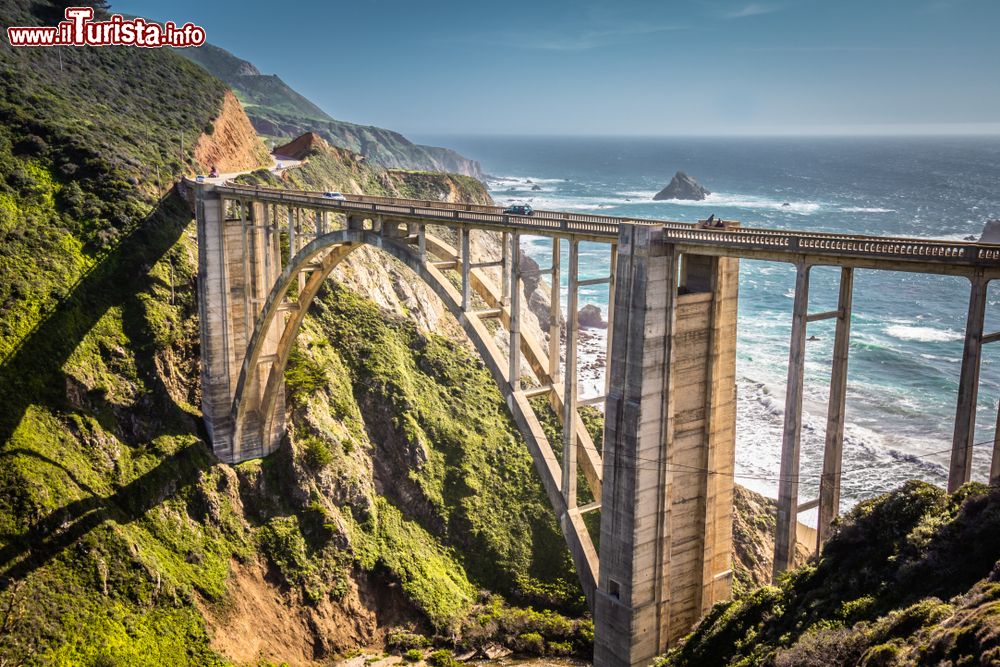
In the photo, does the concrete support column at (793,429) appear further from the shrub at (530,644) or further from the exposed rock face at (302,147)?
the exposed rock face at (302,147)

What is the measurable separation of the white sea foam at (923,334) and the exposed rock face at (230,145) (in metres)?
51.8

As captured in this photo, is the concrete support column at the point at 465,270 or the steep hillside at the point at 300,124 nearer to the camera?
the concrete support column at the point at 465,270

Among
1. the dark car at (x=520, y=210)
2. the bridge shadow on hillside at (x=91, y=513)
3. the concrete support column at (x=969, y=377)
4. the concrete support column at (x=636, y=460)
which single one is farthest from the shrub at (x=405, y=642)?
the concrete support column at (x=969, y=377)

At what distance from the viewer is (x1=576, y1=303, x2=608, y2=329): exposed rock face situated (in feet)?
239

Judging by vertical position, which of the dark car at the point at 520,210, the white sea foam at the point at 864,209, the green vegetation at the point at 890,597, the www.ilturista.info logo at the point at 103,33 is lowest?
the green vegetation at the point at 890,597

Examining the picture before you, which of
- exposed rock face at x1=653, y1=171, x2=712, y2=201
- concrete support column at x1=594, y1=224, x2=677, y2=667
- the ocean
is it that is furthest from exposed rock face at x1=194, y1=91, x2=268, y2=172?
exposed rock face at x1=653, y1=171, x2=712, y2=201

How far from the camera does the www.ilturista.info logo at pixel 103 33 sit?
53969mm

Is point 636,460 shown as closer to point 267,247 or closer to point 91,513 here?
point 91,513

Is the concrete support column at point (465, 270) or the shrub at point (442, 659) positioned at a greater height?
the concrete support column at point (465, 270)

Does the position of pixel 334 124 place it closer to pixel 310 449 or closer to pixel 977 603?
pixel 310 449

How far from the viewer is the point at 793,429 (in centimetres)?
1648

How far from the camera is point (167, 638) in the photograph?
91.6 feet

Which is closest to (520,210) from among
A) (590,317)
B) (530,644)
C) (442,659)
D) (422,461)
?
(530,644)

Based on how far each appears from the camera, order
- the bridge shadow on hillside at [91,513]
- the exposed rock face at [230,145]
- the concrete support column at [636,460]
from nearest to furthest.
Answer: the concrete support column at [636,460]
the bridge shadow on hillside at [91,513]
the exposed rock face at [230,145]
